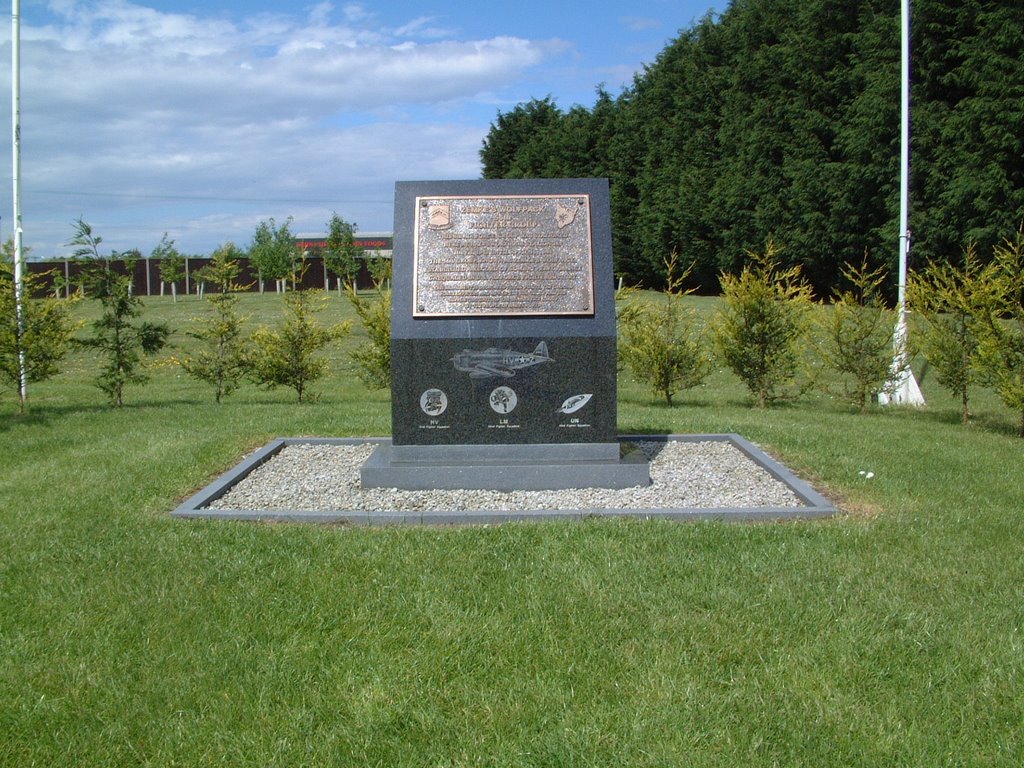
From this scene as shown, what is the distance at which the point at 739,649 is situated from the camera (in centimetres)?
400

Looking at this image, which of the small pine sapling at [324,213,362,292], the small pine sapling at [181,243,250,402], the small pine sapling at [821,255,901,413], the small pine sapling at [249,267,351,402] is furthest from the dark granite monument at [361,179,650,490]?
the small pine sapling at [324,213,362,292]

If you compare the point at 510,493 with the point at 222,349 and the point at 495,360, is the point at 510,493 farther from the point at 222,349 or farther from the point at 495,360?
the point at 222,349

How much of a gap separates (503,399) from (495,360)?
0.29 metres

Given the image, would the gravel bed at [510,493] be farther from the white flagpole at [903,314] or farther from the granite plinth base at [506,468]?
the white flagpole at [903,314]

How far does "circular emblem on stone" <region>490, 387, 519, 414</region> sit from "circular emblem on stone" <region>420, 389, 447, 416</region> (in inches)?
14.1

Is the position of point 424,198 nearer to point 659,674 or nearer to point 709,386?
point 659,674

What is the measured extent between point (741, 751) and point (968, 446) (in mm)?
6636

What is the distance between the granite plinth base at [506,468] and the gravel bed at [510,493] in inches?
2.8

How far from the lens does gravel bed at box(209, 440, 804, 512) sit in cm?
650

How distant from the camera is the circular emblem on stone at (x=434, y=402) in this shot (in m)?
7.03

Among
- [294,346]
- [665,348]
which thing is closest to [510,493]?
[665,348]

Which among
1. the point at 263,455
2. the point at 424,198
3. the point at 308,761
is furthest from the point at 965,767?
the point at 263,455

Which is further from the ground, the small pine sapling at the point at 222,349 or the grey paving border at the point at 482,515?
the small pine sapling at the point at 222,349

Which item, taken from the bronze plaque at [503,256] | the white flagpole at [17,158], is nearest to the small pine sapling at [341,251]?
the white flagpole at [17,158]
